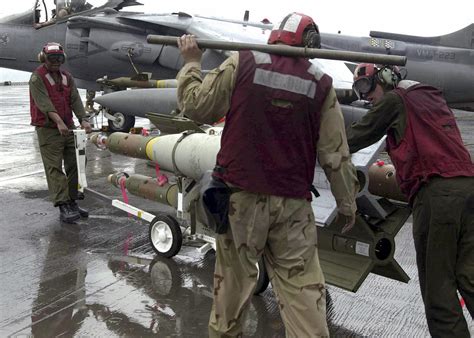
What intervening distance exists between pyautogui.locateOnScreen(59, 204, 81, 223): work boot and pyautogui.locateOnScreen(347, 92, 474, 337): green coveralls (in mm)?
4166

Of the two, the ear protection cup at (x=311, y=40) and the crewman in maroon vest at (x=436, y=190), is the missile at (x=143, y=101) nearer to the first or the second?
the crewman in maroon vest at (x=436, y=190)

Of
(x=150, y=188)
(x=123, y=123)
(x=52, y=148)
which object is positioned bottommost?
(x=123, y=123)

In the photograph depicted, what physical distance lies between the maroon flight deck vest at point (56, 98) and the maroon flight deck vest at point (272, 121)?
14.1ft

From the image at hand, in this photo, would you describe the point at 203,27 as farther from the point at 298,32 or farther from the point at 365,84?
the point at 298,32

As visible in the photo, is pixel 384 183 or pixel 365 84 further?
pixel 384 183

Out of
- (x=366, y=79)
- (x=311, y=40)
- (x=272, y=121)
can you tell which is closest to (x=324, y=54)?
(x=311, y=40)

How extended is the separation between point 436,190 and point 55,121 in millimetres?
4478

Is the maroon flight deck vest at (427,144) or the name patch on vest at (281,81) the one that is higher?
the name patch on vest at (281,81)

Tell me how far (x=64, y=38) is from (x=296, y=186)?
12351mm

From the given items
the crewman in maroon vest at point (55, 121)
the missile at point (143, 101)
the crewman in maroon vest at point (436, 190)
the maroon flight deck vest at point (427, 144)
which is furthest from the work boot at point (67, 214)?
the maroon flight deck vest at point (427, 144)

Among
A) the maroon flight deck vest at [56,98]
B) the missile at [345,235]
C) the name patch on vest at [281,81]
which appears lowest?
the missile at [345,235]

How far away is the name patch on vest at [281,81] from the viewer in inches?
109

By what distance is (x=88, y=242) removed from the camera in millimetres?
5973

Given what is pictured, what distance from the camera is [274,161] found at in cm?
283
